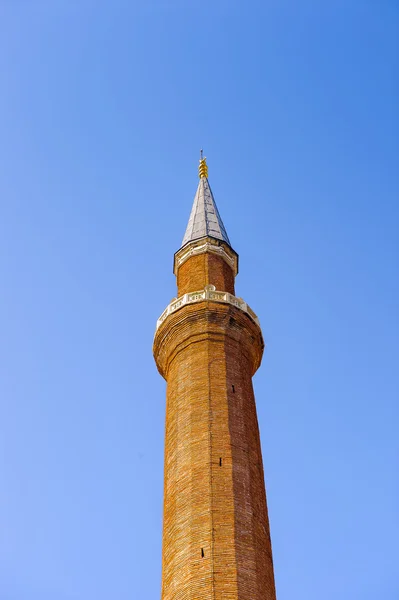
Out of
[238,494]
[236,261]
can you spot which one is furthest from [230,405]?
[236,261]

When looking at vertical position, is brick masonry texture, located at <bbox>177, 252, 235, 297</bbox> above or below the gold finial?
below

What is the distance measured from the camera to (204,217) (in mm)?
31875

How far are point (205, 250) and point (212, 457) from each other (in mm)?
9254

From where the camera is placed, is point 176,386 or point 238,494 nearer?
point 238,494

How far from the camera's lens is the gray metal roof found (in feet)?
101

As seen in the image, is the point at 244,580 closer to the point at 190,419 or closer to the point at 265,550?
the point at 265,550

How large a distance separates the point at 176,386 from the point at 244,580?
6.98 m

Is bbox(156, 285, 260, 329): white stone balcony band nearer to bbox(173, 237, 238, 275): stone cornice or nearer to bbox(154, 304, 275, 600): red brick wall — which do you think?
bbox(154, 304, 275, 600): red brick wall

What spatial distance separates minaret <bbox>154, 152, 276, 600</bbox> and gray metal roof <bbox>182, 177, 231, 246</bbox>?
0.11 meters

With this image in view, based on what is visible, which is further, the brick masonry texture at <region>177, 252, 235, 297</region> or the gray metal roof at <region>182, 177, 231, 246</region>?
the gray metal roof at <region>182, 177, 231, 246</region>

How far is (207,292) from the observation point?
27.4 meters

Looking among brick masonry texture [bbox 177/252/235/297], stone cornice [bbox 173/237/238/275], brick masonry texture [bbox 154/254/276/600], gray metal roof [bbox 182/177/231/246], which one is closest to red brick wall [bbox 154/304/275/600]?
brick masonry texture [bbox 154/254/276/600]

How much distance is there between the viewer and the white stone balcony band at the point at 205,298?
89.1 ft

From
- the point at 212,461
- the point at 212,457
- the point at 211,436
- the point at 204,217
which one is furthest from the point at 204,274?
the point at 212,461
